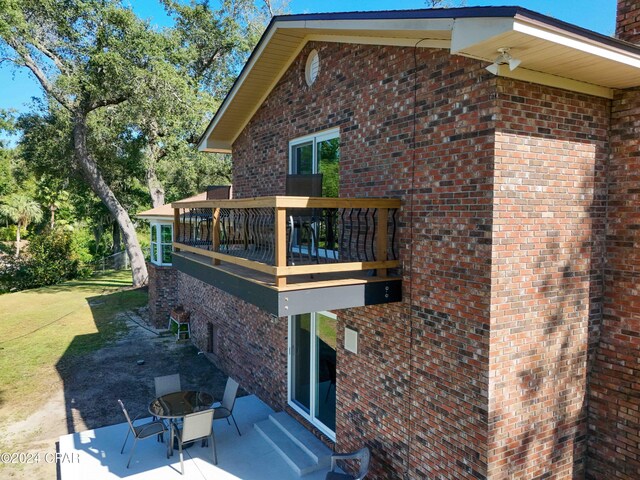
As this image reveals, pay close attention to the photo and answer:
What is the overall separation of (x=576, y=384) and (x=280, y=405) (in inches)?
213

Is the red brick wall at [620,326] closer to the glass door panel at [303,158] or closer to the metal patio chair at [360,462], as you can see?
the metal patio chair at [360,462]

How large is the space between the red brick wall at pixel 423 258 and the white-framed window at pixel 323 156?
31 centimetres

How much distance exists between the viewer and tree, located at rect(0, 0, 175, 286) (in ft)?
64.1

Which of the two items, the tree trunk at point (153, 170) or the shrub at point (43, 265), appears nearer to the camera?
the tree trunk at point (153, 170)

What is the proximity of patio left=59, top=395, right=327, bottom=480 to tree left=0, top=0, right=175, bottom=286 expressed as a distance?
16208 millimetres

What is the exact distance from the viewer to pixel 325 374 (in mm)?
7656

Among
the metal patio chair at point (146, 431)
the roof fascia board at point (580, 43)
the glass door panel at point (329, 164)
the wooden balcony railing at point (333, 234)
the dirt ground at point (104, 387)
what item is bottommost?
the dirt ground at point (104, 387)

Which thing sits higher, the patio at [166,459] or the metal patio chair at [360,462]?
the metal patio chair at [360,462]

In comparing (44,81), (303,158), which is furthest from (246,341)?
(44,81)

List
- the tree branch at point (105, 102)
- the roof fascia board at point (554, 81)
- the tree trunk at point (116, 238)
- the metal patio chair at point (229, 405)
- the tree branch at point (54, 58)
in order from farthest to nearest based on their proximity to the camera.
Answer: the tree trunk at point (116, 238)
the tree branch at point (105, 102)
the tree branch at point (54, 58)
the metal patio chair at point (229, 405)
the roof fascia board at point (554, 81)

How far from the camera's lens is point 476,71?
4559mm

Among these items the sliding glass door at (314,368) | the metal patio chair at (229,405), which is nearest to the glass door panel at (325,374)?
the sliding glass door at (314,368)

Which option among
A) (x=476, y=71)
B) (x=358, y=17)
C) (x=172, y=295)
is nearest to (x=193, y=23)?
(x=172, y=295)

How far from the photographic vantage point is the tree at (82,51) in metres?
19.5
